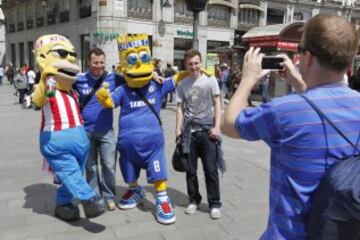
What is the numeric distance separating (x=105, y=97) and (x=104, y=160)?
792mm

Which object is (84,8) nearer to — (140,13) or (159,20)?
(140,13)

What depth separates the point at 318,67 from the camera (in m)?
1.66

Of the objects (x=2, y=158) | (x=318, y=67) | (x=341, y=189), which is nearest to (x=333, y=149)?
(x=341, y=189)

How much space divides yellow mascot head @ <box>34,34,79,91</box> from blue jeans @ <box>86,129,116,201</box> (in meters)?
0.65

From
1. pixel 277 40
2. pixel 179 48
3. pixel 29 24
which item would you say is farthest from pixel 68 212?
pixel 29 24

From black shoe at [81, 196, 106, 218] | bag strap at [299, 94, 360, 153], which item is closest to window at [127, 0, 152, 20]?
black shoe at [81, 196, 106, 218]

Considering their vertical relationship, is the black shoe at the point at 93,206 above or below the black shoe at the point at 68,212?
above

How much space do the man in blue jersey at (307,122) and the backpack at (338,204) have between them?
75 millimetres

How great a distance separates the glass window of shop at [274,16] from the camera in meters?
33.4

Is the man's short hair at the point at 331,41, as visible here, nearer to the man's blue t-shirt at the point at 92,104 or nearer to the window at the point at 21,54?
the man's blue t-shirt at the point at 92,104

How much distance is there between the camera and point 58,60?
407 cm

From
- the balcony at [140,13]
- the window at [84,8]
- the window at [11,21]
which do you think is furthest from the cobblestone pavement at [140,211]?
the window at [11,21]

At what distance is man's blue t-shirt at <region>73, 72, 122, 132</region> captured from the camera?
4344 millimetres

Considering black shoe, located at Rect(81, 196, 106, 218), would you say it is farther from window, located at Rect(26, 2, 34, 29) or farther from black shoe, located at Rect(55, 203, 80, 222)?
window, located at Rect(26, 2, 34, 29)
